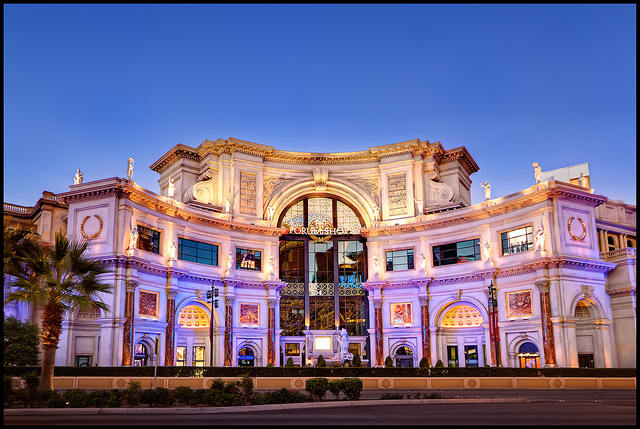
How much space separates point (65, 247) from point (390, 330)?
3802 cm

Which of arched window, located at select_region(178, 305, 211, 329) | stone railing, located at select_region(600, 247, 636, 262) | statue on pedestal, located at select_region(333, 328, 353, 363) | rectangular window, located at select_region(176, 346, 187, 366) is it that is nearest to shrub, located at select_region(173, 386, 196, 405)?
statue on pedestal, located at select_region(333, 328, 353, 363)

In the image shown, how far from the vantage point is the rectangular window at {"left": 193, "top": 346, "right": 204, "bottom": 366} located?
57175 mm

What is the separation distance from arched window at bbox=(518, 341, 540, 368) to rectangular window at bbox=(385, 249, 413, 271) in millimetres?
13408

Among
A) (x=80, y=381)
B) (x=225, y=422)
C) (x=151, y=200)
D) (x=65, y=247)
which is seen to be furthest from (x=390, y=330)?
(x=225, y=422)

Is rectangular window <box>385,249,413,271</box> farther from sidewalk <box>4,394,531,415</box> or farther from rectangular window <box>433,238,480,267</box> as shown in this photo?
sidewalk <box>4,394,531,415</box>

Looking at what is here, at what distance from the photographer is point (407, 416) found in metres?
22.1

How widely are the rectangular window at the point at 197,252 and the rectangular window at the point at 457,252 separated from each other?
71.0 ft

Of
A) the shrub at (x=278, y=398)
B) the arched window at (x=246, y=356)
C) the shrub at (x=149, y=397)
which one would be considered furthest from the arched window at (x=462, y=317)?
the shrub at (x=149, y=397)

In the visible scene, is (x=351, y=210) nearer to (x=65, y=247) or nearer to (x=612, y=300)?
(x=612, y=300)

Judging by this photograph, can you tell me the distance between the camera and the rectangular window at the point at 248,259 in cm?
6003

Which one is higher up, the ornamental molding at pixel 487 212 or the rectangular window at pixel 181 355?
the ornamental molding at pixel 487 212

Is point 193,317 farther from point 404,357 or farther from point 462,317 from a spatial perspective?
point 462,317

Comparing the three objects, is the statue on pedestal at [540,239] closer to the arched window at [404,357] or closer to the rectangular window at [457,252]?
the rectangular window at [457,252]

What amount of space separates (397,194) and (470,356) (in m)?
17.8
